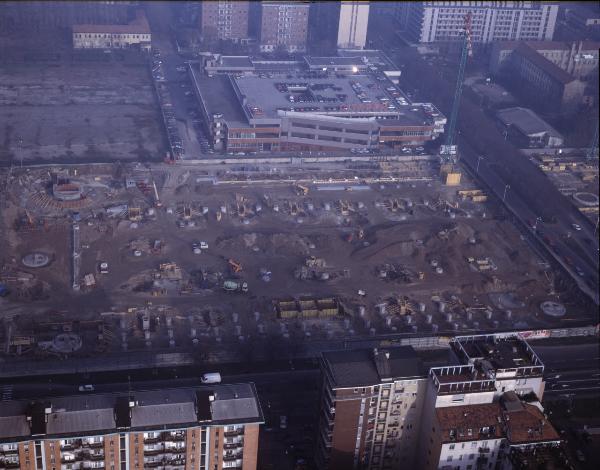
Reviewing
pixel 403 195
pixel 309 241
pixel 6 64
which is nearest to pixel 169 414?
pixel 309 241

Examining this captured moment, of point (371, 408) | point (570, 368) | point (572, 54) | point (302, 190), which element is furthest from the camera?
point (572, 54)

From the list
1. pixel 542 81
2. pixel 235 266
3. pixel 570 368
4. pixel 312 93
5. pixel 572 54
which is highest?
pixel 572 54

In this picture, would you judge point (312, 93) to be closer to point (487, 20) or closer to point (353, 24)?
point (353, 24)

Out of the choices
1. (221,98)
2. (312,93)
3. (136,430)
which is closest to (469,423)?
(136,430)

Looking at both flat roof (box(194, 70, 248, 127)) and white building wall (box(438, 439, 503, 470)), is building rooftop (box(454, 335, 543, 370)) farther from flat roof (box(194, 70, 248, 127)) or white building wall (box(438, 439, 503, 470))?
flat roof (box(194, 70, 248, 127))

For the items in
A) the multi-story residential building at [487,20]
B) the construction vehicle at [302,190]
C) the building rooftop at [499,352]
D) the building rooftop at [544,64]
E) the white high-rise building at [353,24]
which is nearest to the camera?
the building rooftop at [499,352]

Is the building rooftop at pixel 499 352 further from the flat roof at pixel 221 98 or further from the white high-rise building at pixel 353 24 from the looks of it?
the white high-rise building at pixel 353 24

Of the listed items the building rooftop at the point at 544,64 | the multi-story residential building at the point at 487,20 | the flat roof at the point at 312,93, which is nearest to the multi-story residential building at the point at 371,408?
the flat roof at the point at 312,93

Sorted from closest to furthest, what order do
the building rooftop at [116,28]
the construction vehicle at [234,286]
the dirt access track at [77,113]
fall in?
the construction vehicle at [234,286], the dirt access track at [77,113], the building rooftop at [116,28]
